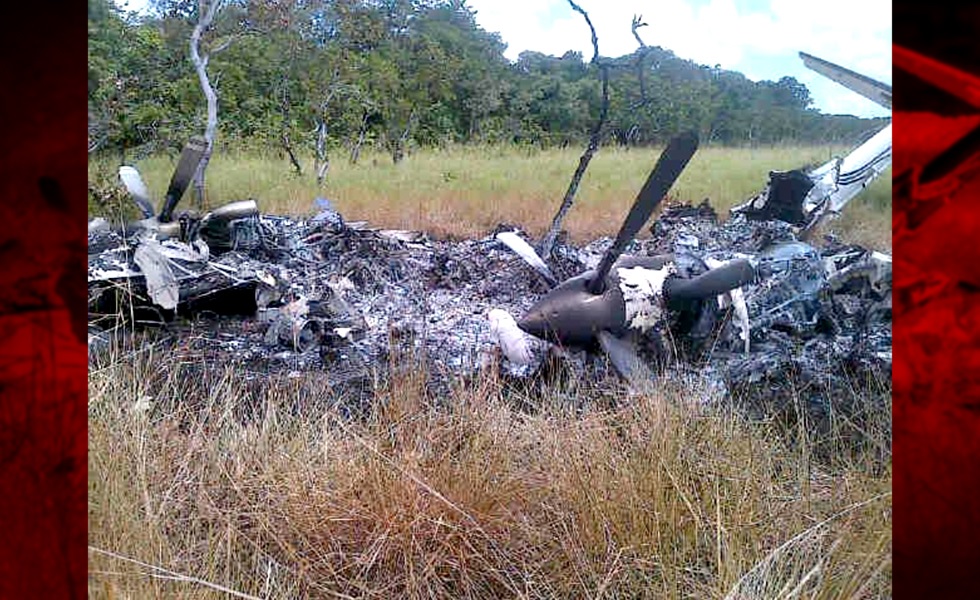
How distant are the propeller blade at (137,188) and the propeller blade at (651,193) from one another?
4.66ft

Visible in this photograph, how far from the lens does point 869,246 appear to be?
256 centimetres

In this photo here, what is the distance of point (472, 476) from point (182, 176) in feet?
4.47

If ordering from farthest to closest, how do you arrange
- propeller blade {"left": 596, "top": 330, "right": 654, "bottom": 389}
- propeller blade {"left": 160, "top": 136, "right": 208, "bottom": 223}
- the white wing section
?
1. propeller blade {"left": 160, "top": 136, "right": 208, "bottom": 223}
2. propeller blade {"left": 596, "top": 330, "right": 654, "bottom": 389}
3. the white wing section

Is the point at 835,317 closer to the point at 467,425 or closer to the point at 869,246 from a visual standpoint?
the point at 869,246

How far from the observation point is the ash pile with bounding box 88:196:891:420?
260 cm

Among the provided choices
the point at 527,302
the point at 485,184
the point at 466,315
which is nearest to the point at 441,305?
the point at 466,315

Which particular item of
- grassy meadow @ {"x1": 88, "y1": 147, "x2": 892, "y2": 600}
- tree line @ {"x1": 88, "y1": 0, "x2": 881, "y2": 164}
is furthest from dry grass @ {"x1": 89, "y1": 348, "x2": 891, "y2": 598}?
tree line @ {"x1": 88, "y1": 0, "x2": 881, "y2": 164}

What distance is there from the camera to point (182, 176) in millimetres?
2689

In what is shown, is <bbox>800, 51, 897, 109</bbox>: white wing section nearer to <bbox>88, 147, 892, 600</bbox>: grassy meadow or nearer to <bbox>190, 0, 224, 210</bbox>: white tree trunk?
<bbox>88, 147, 892, 600</bbox>: grassy meadow

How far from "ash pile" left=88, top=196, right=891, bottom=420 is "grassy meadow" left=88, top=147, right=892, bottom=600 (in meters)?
0.07

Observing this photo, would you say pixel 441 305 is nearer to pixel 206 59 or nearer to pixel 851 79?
pixel 206 59
